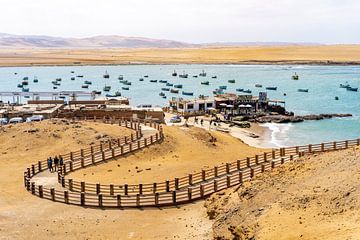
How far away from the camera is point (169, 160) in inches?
1500

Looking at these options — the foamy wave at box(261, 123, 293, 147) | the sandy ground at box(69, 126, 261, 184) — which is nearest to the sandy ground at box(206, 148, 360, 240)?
the sandy ground at box(69, 126, 261, 184)

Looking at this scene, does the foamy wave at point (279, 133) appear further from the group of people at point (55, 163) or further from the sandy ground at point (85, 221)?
the sandy ground at point (85, 221)

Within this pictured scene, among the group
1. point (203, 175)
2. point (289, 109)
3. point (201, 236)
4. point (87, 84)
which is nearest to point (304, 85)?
point (289, 109)

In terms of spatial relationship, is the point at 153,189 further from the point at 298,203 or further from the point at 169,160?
the point at 298,203

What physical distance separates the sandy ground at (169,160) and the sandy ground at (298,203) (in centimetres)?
838

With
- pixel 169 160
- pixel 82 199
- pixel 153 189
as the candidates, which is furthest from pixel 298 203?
pixel 169 160

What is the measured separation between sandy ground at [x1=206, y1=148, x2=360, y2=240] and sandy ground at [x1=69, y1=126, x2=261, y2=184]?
8378mm

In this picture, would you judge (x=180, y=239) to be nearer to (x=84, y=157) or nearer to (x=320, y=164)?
(x=320, y=164)

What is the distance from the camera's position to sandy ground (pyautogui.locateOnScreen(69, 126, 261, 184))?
3300 cm

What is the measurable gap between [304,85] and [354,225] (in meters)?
115

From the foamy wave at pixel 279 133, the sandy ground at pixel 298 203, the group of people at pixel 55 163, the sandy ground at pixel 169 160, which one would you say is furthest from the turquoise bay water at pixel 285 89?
the sandy ground at pixel 298 203

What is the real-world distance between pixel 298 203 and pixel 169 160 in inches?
755

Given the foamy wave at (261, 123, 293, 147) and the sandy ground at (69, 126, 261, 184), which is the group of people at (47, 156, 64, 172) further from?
the foamy wave at (261, 123, 293, 147)

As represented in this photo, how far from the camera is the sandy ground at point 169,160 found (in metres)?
33.0
